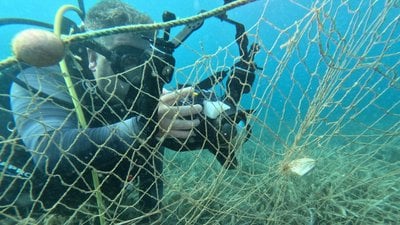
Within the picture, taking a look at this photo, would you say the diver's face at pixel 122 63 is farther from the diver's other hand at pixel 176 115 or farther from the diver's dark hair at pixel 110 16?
the diver's dark hair at pixel 110 16

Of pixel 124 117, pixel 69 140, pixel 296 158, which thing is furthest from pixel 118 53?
pixel 296 158

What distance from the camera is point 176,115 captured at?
78.8 inches

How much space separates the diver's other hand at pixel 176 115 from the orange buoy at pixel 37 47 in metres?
0.73

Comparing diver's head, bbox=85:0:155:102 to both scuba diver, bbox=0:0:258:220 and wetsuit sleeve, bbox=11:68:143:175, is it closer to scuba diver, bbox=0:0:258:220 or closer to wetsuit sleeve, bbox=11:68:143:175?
scuba diver, bbox=0:0:258:220

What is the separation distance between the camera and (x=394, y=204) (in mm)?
2949

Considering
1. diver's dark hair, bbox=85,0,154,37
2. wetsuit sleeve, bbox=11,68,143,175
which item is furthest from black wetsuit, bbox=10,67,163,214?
diver's dark hair, bbox=85,0,154,37

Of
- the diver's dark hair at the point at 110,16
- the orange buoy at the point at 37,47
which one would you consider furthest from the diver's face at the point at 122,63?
the orange buoy at the point at 37,47

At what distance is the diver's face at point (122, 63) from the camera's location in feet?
6.86

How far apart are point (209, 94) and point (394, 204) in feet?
6.49

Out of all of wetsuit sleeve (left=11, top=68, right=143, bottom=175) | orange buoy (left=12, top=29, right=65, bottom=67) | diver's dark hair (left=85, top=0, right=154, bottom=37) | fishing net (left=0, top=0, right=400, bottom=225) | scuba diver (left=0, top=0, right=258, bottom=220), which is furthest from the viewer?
diver's dark hair (left=85, top=0, right=154, bottom=37)

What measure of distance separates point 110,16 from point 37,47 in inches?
71.9

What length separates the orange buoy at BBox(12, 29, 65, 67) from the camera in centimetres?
121

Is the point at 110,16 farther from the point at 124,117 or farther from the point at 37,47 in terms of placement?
the point at 37,47

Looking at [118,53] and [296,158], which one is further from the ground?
[118,53]
